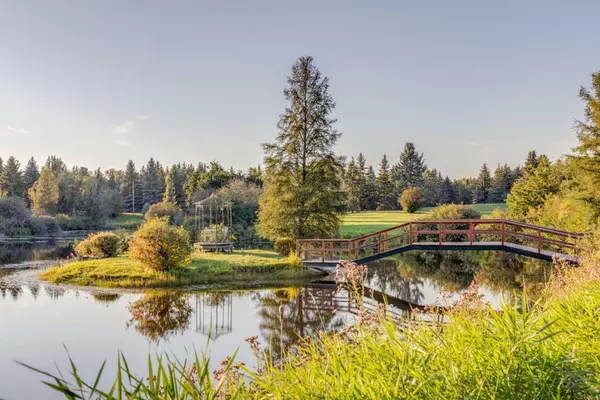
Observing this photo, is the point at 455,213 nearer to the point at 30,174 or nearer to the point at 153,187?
the point at 153,187

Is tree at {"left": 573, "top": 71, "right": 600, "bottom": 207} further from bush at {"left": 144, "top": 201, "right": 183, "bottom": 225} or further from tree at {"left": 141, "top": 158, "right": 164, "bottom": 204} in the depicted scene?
tree at {"left": 141, "top": 158, "right": 164, "bottom": 204}

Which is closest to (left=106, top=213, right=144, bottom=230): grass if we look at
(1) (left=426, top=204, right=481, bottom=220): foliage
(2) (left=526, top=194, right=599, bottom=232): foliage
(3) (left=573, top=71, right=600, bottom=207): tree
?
(1) (left=426, top=204, right=481, bottom=220): foliage

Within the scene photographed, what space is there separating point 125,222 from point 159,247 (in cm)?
4047

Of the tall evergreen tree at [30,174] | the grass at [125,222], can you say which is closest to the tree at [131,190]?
the grass at [125,222]

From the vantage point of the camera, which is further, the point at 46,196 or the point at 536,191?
the point at 46,196

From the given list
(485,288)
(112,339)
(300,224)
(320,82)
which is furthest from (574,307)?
(320,82)

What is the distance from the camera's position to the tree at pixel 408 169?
61.6 m

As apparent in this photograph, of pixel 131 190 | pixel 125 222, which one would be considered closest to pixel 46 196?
pixel 125 222

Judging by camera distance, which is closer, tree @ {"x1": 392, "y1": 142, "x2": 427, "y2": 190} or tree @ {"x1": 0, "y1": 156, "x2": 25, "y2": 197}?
tree @ {"x1": 0, "y1": 156, "x2": 25, "y2": 197}

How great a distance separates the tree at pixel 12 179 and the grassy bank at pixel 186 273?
48.3 m

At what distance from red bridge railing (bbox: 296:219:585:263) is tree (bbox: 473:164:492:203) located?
37.7m

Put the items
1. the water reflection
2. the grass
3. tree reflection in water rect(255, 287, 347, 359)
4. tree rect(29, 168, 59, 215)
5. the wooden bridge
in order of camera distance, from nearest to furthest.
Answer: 1. tree reflection in water rect(255, 287, 347, 359)
2. the wooden bridge
3. the water reflection
4. tree rect(29, 168, 59, 215)
5. the grass

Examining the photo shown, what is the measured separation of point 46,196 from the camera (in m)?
44.7

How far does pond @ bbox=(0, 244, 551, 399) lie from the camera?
24.2 ft
